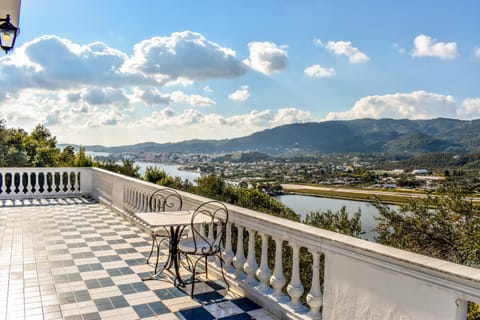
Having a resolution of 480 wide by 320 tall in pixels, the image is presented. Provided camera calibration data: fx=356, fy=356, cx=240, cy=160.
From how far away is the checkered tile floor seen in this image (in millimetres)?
3434

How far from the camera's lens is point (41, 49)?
11828 mm

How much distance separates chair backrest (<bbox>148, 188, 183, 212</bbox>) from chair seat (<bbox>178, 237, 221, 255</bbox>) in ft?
4.33

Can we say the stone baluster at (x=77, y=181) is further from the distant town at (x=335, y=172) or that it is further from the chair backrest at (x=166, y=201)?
the chair backrest at (x=166, y=201)

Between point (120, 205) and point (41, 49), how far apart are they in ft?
22.5

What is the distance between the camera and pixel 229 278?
Result: 4.08 meters

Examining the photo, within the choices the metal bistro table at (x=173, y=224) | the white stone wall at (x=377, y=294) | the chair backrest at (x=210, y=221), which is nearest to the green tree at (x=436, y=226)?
the chair backrest at (x=210, y=221)

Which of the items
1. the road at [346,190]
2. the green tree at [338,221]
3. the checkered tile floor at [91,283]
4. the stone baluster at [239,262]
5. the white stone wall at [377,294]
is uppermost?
the white stone wall at [377,294]

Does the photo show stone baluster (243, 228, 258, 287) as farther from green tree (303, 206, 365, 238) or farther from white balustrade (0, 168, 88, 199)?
white balustrade (0, 168, 88, 199)

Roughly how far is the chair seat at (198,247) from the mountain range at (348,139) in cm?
1946

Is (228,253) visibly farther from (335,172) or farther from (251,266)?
(335,172)

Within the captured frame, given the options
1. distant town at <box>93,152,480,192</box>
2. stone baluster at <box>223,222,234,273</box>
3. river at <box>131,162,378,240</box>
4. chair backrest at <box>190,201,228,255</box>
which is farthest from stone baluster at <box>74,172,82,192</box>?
stone baluster at <box>223,222,234,273</box>

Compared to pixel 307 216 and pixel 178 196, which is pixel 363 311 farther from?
pixel 307 216

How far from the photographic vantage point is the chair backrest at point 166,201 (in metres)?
5.45

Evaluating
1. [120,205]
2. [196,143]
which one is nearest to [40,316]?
[120,205]
